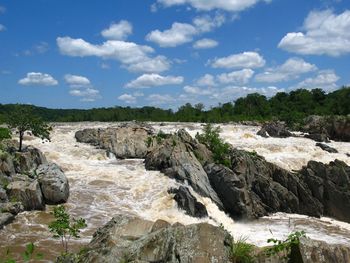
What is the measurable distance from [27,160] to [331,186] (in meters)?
22.8

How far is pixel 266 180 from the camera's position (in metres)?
32.6

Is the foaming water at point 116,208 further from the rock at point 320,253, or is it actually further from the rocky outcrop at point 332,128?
the rocky outcrop at point 332,128

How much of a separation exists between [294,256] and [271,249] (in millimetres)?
495

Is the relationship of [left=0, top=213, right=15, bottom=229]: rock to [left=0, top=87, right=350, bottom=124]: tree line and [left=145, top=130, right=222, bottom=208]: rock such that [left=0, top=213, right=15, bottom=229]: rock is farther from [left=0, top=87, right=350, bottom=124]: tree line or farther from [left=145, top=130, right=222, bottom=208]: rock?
[left=0, top=87, right=350, bottom=124]: tree line

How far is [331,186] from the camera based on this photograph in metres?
33.2

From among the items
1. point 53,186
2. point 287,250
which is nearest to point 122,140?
point 53,186

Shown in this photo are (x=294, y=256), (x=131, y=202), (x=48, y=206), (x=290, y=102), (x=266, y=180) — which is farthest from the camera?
(x=290, y=102)

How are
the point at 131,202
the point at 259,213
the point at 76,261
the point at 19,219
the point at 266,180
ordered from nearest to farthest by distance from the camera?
1. the point at 76,261
2. the point at 19,219
3. the point at 131,202
4. the point at 259,213
5. the point at 266,180

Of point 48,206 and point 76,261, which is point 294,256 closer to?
point 76,261

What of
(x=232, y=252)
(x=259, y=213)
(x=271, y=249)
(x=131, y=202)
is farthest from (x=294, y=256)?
(x=259, y=213)

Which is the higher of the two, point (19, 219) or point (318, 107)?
point (318, 107)

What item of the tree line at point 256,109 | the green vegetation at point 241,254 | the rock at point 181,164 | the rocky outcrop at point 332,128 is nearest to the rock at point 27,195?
the rock at point 181,164

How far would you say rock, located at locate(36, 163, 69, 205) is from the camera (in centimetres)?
2541

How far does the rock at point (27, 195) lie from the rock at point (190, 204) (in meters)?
8.44
